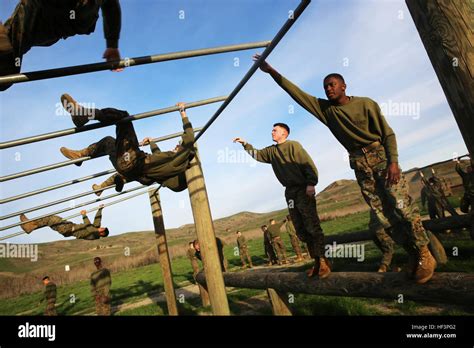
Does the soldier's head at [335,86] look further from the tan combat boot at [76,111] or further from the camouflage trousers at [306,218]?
the tan combat boot at [76,111]

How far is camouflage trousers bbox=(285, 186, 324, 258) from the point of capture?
3.24 m

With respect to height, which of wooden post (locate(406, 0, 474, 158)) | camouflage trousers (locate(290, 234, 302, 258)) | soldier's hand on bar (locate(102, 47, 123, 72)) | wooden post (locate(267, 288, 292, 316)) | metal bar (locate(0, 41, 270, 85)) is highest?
soldier's hand on bar (locate(102, 47, 123, 72))

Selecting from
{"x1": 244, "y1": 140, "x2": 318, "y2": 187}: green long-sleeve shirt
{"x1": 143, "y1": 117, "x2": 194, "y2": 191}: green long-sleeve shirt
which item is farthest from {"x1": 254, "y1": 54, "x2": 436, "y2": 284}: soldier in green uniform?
{"x1": 143, "y1": 117, "x2": 194, "y2": 191}: green long-sleeve shirt

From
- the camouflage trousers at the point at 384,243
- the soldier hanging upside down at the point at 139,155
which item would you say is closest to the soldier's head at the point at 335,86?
the soldier hanging upside down at the point at 139,155

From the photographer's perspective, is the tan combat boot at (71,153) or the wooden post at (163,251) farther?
the wooden post at (163,251)

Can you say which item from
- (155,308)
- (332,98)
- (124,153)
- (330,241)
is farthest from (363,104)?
(155,308)

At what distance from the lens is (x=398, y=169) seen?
7.55 ft

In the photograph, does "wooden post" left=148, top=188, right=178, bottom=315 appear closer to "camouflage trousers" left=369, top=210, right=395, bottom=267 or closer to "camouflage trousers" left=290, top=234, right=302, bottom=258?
"camouflage trousers" left=369, top=210, right=395, bottom=267

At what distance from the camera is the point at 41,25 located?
1.81m

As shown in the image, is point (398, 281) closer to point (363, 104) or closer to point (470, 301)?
point (470, 301)

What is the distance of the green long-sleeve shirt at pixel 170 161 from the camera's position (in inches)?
150

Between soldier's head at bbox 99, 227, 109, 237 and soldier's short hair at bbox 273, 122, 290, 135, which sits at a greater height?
soldier's short hair at bbox 273, 122, 290, 135

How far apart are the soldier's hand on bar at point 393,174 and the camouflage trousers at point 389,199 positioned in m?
0.04

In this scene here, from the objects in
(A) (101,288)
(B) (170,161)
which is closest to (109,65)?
(B) (170,161)
